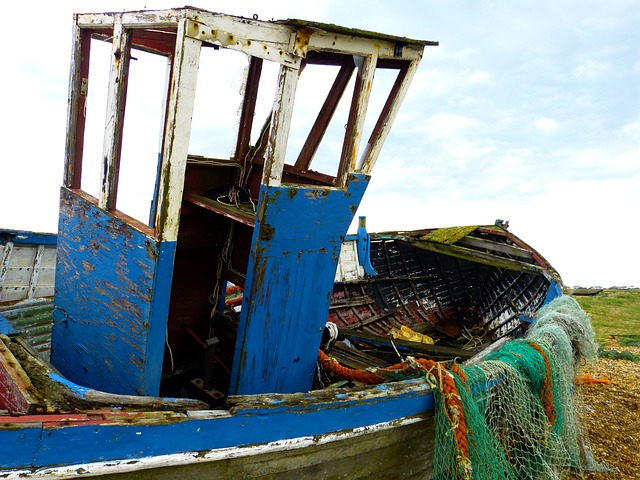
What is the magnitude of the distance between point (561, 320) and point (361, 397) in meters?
3.38

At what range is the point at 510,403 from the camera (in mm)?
3889

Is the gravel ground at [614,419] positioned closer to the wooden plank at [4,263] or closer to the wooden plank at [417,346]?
the wooden plank at [417,346]

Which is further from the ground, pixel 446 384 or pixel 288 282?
pixel 288 282

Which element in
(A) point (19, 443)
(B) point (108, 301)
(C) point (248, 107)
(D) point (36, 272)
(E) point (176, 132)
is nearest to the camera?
(A) point (19, 443)

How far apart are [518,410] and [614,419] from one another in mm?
3956

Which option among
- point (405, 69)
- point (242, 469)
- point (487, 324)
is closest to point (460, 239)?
point (487, 324)

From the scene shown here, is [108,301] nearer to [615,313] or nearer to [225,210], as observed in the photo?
[225,210]

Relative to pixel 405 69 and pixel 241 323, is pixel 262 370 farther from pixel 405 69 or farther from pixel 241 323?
pixel 405 69

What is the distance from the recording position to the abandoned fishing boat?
2.38m

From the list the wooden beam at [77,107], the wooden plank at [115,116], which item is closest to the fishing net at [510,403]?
the wooden plank at [115,116]

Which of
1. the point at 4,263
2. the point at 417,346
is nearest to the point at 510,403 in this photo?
the point at 417,346

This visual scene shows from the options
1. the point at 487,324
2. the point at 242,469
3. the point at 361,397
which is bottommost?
the point at 487,324

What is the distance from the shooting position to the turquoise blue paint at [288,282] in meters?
3.21

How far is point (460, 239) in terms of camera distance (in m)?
8.59
